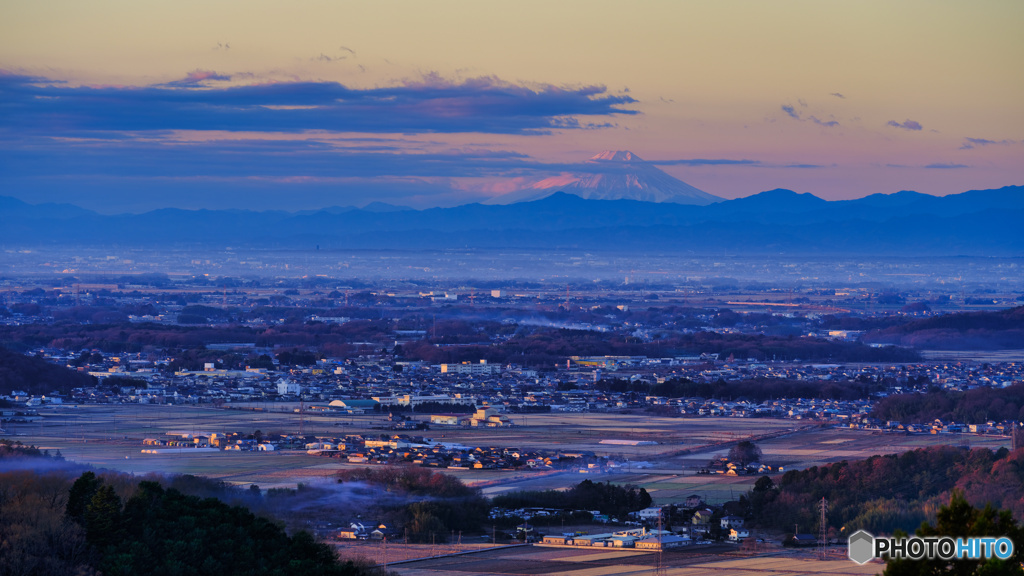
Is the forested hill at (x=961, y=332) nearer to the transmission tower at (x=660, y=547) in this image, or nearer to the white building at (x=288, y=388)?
the white building at (x=288, y=388)

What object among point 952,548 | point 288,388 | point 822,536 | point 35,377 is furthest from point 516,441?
point 952,548

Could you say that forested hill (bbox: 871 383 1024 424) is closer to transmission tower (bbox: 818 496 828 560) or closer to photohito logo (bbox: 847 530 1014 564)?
transmission tower (bbox: 818 496 828 560)

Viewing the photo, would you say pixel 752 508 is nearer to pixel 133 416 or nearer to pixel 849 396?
pixel 133 416

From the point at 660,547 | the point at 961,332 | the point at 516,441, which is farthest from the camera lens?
the point at 961,332

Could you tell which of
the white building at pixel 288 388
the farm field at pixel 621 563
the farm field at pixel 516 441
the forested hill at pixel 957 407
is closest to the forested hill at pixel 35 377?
the farm field at pixel 516 441

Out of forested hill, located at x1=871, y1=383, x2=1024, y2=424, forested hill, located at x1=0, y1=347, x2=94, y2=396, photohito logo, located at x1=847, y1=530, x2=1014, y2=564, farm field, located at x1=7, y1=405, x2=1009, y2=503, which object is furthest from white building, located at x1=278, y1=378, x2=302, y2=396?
photohito logo, located at x1=847, y1=530, x2=1014, y2=564

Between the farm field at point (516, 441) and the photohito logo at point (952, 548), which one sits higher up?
the photohito logo at point (952, 548)

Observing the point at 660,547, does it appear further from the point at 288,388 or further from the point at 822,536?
the point at 288,388
